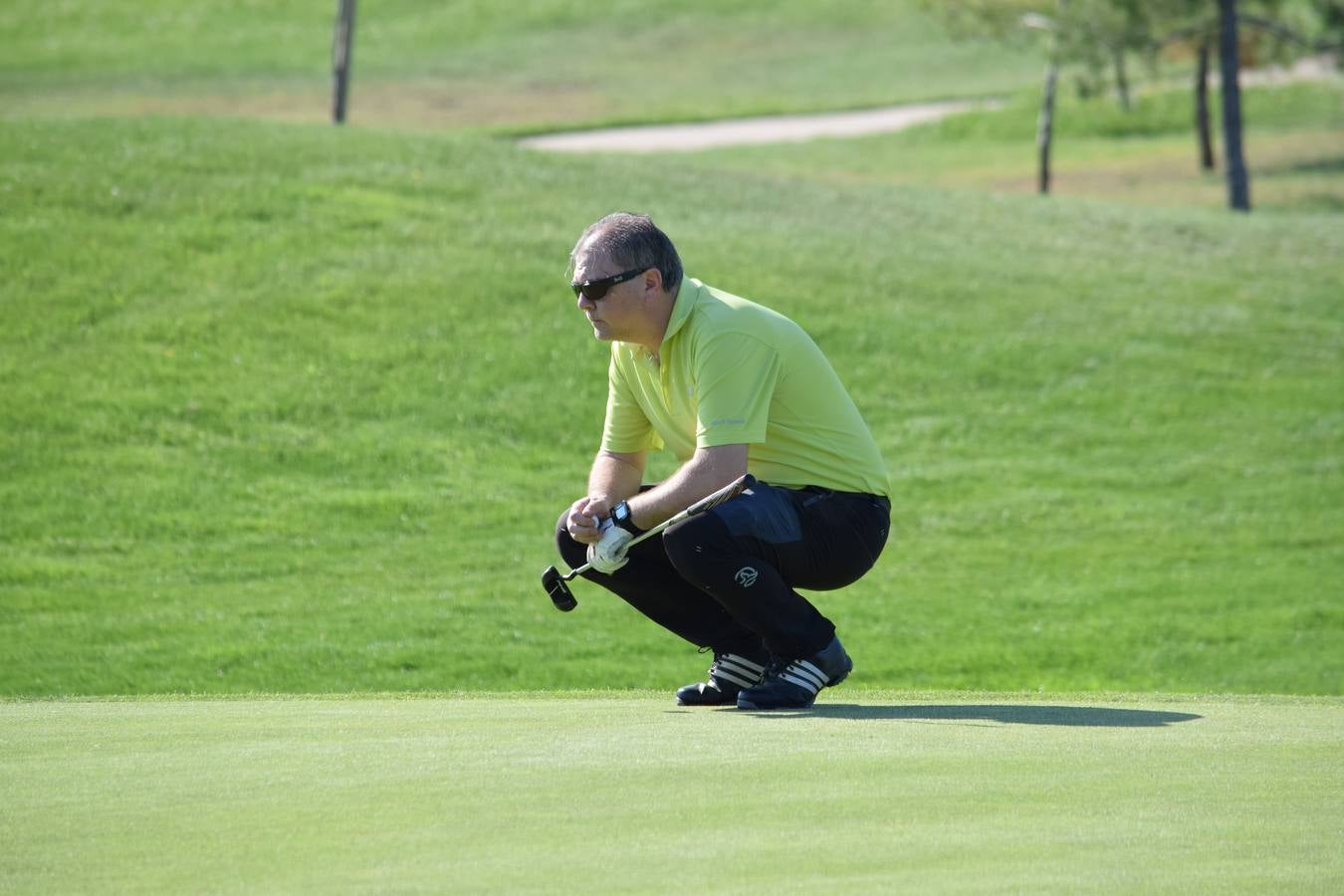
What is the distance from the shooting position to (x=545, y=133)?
139 feet

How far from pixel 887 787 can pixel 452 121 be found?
143 ft

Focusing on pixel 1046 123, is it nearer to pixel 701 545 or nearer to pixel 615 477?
pixel 615 477

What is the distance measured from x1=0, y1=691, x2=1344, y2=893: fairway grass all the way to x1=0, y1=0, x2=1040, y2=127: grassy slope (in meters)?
40.0

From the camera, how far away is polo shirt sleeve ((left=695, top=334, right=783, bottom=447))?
571 cm

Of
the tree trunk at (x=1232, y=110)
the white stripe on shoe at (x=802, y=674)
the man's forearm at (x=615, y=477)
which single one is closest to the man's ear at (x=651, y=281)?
the man's forearm at (x=615, y=477)

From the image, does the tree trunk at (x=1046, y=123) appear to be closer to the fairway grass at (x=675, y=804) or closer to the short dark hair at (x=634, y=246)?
the short dark hair at (x=634, y=246)

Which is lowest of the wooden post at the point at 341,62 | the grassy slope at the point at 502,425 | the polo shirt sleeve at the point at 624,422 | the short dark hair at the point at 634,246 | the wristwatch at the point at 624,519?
the grassy slope at the point at 502,425

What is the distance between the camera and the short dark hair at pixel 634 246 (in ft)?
19.2

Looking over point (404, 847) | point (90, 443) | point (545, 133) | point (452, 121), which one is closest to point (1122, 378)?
point (90, 443)

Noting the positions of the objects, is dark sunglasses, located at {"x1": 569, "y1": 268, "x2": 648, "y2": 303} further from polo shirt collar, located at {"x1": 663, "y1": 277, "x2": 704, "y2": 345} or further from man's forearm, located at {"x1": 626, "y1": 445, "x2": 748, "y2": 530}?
man's forearm, located at {"x1": 626, "y1": 445, "x2": 748, "y2": 530}

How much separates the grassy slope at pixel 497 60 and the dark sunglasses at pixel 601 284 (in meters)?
38.9

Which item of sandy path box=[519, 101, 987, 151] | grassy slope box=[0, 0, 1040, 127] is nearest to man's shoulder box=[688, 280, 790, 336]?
sandy path box=[519, 101, 987, 151]

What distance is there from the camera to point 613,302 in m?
5.88

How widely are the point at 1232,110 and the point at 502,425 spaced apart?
2075 centimetres
